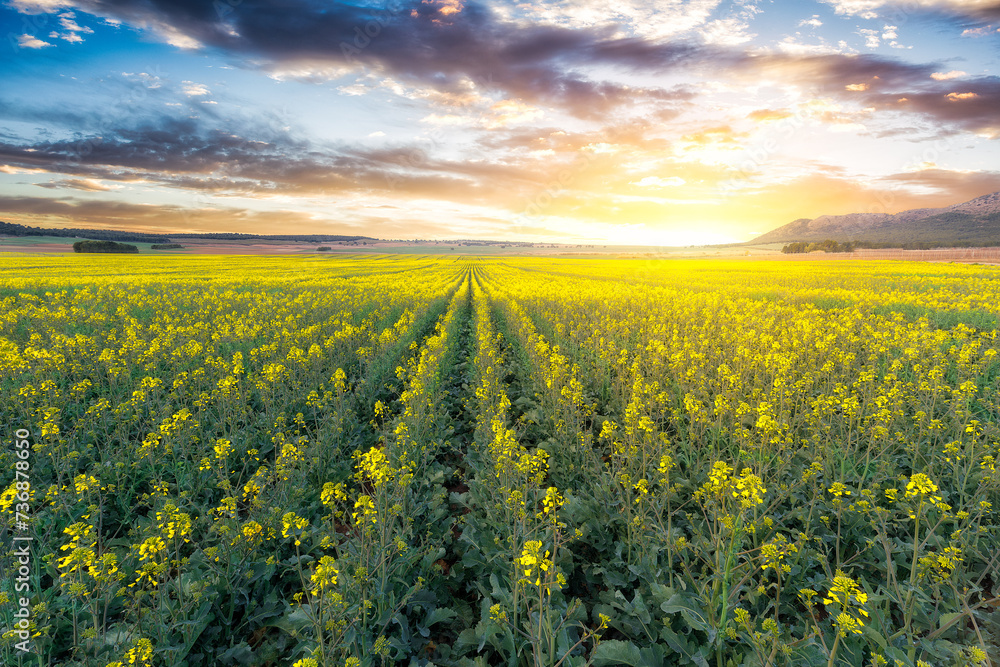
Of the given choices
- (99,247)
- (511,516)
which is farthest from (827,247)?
(99,247)

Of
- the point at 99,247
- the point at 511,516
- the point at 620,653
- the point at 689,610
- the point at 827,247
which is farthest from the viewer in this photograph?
the point at 827,247

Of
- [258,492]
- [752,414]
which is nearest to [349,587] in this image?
[258,492]

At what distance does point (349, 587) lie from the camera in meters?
3.31

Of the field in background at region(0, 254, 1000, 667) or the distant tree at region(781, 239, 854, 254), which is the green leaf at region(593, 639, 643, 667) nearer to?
the field in background at region(0, 254, 1000, 667)

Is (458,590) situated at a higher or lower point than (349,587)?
lower

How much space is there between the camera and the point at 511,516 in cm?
436

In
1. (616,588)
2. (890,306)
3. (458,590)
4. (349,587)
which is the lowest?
(458,590)

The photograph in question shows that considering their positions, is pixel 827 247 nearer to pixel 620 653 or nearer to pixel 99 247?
pixel 620 653

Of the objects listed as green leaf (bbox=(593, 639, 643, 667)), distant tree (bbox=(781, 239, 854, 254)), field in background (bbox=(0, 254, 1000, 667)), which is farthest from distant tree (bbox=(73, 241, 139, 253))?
distant tree (bbox=(781, 239, 854, 254))

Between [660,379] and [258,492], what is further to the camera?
[660,379]

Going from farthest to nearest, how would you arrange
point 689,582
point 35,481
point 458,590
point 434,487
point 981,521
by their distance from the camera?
point 434,487 < point 35,481 < point 981,521 < point 458,590 < point 689,582

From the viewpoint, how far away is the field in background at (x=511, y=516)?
10.0 ft

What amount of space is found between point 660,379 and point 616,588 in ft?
17.4

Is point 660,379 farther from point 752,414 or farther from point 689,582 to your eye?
point 689,582
